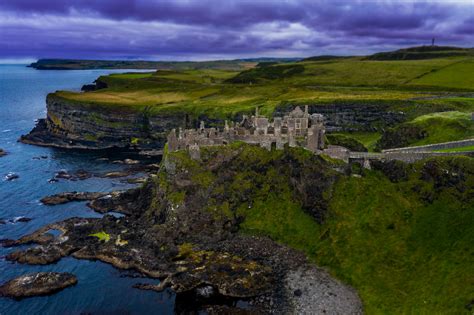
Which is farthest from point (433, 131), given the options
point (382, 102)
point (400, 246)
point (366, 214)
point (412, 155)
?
point (382, 102)

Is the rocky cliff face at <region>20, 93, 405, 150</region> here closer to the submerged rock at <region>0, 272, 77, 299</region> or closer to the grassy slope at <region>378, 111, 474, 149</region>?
the grassy slope at <region>378, 111, 474, 149</region>

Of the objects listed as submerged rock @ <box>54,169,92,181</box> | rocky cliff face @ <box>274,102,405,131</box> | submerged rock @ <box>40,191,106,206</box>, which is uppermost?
rocky cliff face @ <box>274,102,405,131</box>

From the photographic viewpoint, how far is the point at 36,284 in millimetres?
64625

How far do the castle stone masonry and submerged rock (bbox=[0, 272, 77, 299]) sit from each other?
31.0 m

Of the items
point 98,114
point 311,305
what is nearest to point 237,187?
point 311,305

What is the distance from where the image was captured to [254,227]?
7544 centimetres

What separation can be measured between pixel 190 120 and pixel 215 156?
3509 inches

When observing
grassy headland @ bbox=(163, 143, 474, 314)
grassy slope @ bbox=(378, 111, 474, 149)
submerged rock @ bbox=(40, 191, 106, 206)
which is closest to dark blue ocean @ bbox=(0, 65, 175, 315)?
submerged rock @ bbox=(40, 191, 106, 206)

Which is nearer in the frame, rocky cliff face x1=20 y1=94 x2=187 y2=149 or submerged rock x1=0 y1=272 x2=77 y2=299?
submerged rock x1=0 y1=272 x2=77 y2=299

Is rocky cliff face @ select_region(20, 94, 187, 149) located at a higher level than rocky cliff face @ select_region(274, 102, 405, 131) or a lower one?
lower

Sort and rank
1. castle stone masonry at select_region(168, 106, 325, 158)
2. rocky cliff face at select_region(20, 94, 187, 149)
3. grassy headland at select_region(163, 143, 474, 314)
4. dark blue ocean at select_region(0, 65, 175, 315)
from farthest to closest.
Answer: rocky cliff face at select_region(20, 94, 187, 149)
castle stone masonry at select_region(168, 106, 325, 158)
dark blue ocean at select_region(0, 65, 175, 315)
grassy headland at select_region(163, 143, 474, 314)

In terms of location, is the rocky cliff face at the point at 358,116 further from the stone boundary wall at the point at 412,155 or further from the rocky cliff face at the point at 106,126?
the stone boundary wall at the point at 412,155

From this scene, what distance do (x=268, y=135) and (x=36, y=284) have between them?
46.7 meters

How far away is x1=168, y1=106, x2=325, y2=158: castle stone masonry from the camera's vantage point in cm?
7944
